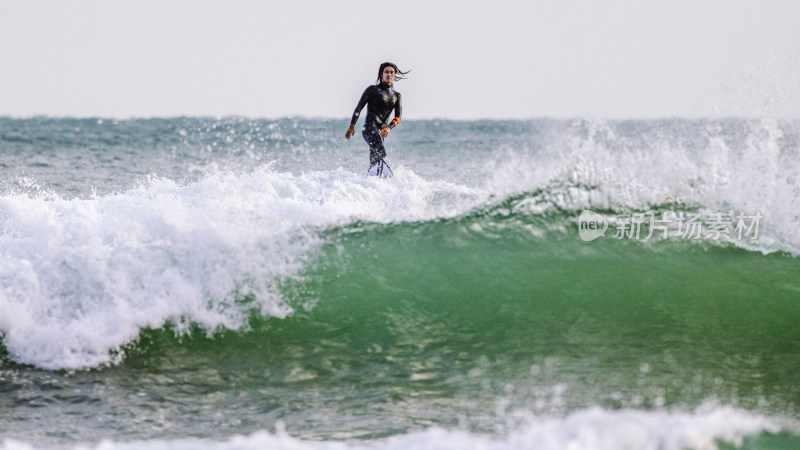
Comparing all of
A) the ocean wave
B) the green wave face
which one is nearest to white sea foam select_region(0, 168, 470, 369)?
the ocean wave

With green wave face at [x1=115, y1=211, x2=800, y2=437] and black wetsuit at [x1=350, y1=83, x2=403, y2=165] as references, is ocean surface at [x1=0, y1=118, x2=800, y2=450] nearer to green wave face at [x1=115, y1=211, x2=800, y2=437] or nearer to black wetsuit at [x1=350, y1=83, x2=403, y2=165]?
green wave face at [x1=115, y1=211, x2=800, y2=437]

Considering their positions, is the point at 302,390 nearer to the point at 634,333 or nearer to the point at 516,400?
the point at 516,400

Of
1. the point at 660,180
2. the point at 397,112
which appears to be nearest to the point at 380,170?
the point at 397,112

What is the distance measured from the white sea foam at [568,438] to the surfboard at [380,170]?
245 inches

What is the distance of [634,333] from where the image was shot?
5.64 meters

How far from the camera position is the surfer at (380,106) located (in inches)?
376

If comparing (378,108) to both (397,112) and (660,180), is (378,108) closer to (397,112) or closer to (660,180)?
(397,112)

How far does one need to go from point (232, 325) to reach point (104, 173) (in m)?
17.4

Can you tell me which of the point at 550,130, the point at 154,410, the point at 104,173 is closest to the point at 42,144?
the point at 104,173

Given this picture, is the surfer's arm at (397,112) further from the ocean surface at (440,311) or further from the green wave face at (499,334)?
the green wave face at (499,334)

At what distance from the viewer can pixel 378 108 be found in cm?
967
